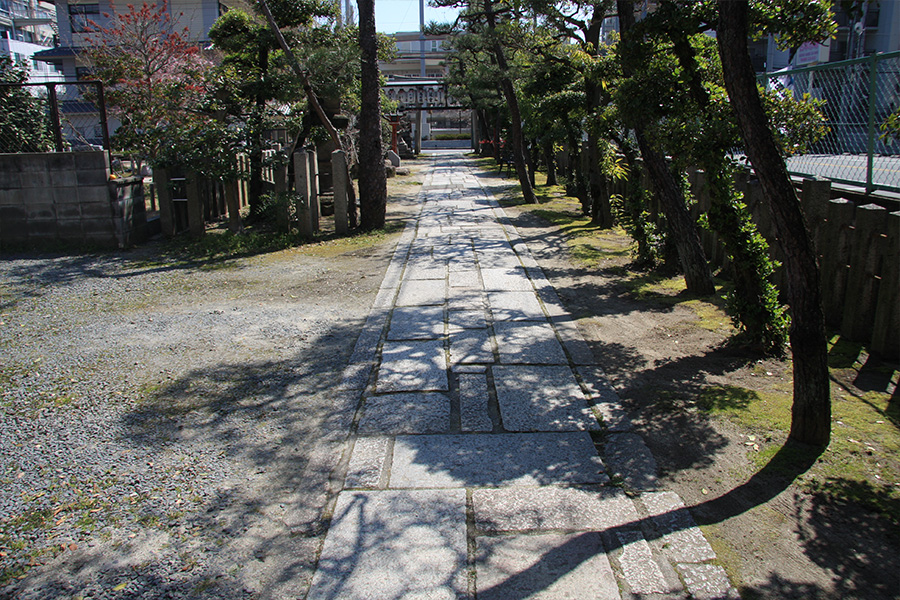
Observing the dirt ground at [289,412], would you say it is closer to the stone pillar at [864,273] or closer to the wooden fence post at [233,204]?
the stone pillar at [864,273]

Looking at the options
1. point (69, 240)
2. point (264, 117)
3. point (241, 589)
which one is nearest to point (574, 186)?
point (264, 117)

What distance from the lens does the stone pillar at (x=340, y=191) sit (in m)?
10.7

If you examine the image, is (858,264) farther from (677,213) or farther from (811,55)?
(811,55)

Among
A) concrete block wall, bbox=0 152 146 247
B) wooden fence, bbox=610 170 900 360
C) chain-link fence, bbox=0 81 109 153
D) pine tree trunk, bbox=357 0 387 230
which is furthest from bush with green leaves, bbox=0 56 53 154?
wooden fence, bbox=610 170 900 360

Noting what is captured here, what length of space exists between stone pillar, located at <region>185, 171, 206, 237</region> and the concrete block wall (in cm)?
84

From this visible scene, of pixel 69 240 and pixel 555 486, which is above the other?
pixel 69 240

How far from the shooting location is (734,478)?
327cm

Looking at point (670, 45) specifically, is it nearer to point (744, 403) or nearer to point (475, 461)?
point (744, 403)

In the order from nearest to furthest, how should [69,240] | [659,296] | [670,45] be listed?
1. [670,45]
2. [659,296]
3. [69,240]

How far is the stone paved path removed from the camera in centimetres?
257

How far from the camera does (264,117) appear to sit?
10.7 meters

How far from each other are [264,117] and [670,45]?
23.6 ft

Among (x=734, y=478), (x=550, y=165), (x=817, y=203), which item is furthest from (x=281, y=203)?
(x=550, y=165)

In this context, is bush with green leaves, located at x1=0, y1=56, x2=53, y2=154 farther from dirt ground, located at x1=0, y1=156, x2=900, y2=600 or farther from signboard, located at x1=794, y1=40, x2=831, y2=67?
signboard, located at x1=794, y1=40, x2=831, y2=67
